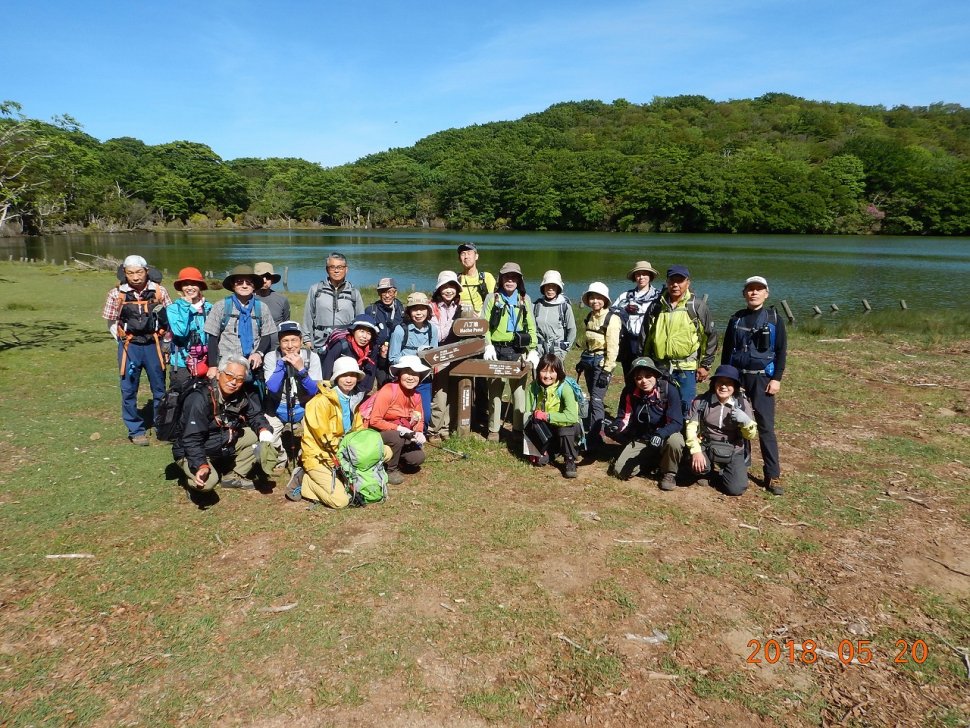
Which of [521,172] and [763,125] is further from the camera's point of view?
[763,125]

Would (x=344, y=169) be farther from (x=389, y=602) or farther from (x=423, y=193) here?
(x=389, y=602)

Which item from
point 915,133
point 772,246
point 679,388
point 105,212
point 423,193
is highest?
point 915,133

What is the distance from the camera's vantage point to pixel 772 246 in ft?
182

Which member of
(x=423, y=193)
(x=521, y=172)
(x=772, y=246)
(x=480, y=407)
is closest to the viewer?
(x=480, y=407)

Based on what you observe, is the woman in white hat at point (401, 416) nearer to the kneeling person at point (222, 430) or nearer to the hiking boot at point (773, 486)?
the kneeling person at point (222, 430)

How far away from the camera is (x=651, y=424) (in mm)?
6215

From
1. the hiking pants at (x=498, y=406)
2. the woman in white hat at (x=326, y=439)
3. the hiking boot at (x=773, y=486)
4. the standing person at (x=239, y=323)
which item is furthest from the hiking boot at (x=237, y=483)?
the hiking boot at (x=773, y=486)

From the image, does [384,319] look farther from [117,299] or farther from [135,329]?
[117,299]

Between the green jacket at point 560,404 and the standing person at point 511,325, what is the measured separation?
63 centimetres

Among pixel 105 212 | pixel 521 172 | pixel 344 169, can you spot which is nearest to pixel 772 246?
pixel 521 172

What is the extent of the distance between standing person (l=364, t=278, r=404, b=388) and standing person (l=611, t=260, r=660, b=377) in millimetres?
2706

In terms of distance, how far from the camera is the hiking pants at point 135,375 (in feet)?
22.5

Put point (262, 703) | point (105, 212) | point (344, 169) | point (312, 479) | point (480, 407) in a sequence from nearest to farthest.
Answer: point (262, 703), point (312, 479), point (480, 407), point (105, 212), point (344, 169)

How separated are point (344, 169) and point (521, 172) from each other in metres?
57.0
